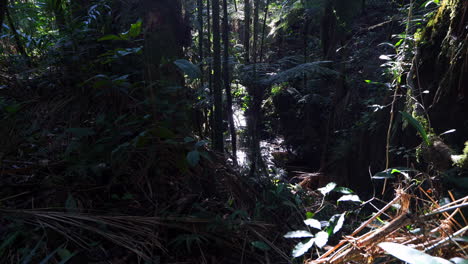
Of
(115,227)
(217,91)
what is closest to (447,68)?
(217,91)

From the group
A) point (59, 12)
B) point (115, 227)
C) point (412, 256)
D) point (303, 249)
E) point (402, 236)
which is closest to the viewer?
point (412, 256)

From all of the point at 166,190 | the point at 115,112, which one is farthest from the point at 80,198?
the point at 115,112

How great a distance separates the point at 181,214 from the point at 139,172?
37cm

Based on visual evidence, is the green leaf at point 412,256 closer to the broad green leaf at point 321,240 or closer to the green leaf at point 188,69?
the broad green leaf at point 321,240

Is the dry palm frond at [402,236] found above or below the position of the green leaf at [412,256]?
below

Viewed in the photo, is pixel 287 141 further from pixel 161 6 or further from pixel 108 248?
pixel 108 248

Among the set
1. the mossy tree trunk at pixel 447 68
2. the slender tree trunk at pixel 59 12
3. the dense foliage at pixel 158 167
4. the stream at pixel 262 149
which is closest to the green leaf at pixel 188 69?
the dense foliage at pixel 158 167

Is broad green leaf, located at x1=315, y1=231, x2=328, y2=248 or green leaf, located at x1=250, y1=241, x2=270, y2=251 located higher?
broad green leaf, located at x1=315, y1=231, x2=328, y2=248

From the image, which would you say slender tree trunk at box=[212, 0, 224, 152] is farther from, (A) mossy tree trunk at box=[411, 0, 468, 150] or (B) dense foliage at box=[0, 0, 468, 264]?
(A) mossy tree trunk at box=[411, 0, 468, 150]

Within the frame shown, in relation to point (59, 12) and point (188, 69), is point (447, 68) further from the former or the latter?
point (59, 12)

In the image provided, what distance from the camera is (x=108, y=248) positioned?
56.8 inches

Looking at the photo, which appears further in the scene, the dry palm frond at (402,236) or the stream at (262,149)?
the stream at (262,149)

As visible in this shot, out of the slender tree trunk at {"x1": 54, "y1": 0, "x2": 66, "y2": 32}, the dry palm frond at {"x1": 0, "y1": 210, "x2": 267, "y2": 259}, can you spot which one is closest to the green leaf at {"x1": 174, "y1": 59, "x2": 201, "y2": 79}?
the dry palm frond at {"x1": 0, "y1": 210, "x2": 267, "y2": 259}

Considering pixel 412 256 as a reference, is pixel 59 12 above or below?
above
